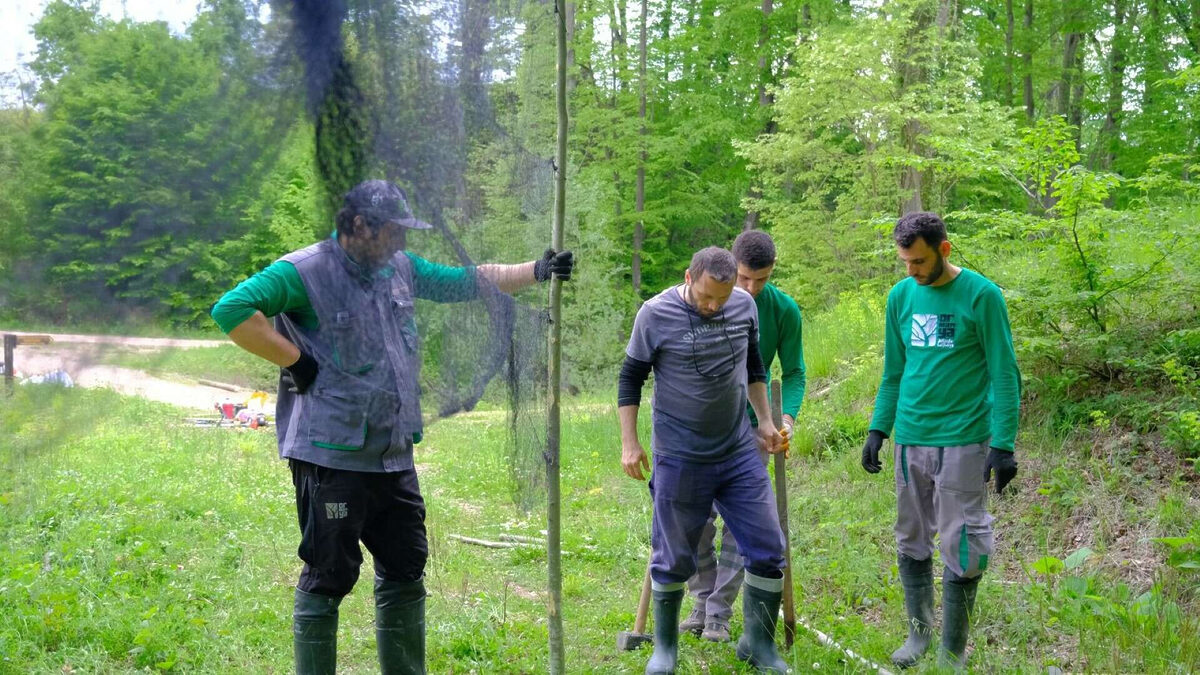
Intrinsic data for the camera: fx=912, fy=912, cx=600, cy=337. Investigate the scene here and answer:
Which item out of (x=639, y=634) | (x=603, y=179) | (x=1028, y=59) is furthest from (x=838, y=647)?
(x=1028, y=59)

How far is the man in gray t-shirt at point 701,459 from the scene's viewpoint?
3963 mm

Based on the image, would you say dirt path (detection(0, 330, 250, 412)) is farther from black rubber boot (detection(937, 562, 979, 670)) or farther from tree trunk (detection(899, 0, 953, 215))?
tree trunk (detection(899, 0, 953, 215))

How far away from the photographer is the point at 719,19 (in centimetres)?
2006

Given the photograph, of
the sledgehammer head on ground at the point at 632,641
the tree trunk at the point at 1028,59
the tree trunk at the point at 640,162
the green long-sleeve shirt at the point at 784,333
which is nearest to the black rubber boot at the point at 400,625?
the sledgehammer head on ground at the point at 632,641

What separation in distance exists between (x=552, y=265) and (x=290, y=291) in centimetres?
81

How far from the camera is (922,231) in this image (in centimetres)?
389

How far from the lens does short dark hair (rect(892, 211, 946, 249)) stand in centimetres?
390

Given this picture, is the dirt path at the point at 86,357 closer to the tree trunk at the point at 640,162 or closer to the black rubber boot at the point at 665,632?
the black rubber boot at the point at 665,632

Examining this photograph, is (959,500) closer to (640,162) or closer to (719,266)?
(719,266)

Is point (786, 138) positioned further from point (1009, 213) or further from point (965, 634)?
point (965, 634)

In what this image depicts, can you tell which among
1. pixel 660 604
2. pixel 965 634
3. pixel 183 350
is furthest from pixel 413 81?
pixel 965 634

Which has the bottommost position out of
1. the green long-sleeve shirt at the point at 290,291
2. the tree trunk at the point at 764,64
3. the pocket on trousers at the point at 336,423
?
the pocket on trousers at the point at 336,423

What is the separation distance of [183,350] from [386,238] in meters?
0.70

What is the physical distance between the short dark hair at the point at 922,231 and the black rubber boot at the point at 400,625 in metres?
2.46
